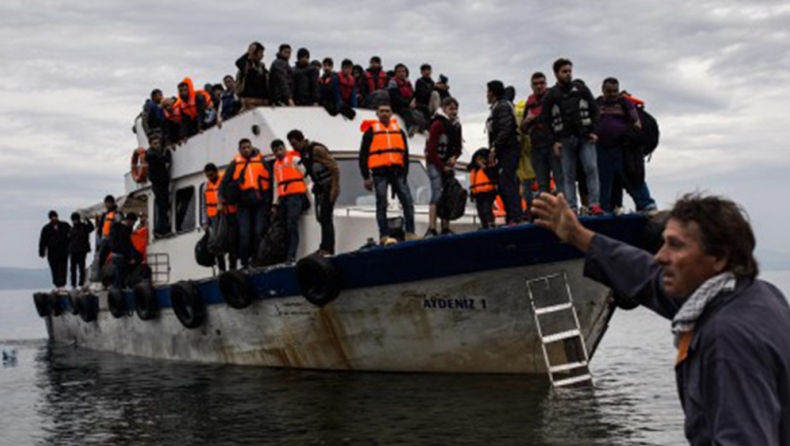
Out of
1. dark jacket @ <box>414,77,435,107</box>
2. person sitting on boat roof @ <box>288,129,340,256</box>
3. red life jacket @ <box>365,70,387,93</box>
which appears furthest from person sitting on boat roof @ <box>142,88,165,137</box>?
person sitting on boat roof @ <box>288,129,340,256</box>

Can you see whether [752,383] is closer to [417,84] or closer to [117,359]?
[417,84]

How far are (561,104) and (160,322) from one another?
26.2 ft

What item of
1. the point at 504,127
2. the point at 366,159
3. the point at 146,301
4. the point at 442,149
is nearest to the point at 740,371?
the point at 504,127

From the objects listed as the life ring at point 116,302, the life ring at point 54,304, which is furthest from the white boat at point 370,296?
the life ring at point 54,304

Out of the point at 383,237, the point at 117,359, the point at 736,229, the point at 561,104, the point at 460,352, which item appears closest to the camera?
the point at 736,229

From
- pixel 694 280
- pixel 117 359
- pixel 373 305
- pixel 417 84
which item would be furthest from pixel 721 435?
pixel 117 359

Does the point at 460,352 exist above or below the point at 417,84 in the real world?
below

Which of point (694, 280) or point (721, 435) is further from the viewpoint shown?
point (694, 280)

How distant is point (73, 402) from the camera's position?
12141 millimetres

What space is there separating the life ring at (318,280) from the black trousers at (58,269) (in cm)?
1162

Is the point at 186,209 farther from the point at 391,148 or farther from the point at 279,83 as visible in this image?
the point at 391,148

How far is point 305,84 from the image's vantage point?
14.7 meters

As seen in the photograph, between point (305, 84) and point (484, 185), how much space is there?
3.70 metres

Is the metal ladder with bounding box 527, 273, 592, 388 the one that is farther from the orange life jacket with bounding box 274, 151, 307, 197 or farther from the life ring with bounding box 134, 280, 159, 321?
the life ring with bounding box 134, 280, 159, 321
